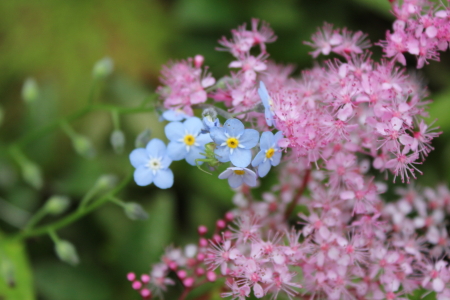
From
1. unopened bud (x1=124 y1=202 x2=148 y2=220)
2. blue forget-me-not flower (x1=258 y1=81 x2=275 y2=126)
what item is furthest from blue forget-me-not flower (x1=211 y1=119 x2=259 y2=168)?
unopened bud (x1=124 y1=202 x2=148 y2=220)

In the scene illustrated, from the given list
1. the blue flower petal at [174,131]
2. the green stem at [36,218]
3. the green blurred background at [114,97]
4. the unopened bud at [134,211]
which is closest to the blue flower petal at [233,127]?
the blue flower petal at [174,131]

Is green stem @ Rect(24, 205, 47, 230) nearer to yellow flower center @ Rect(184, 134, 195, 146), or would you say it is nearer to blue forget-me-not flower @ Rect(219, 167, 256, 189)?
yellow flower center @ Rect(184, 134, 195, 146)

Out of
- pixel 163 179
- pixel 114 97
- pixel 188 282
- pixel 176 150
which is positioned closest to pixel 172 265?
pixel 188 282

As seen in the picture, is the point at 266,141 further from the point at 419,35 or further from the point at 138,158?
the point at 419,35

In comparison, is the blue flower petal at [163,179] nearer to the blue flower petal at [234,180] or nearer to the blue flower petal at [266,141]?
the blue flower petal at [234,180]

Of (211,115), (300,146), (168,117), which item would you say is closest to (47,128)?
(168,117)

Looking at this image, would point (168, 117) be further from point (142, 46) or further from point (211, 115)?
point (142, 46)
